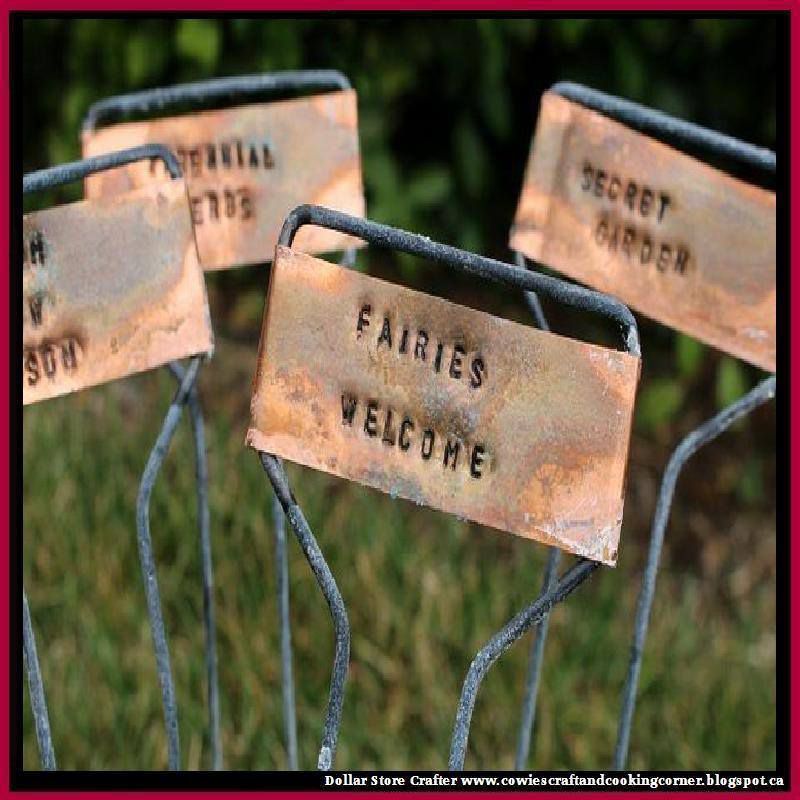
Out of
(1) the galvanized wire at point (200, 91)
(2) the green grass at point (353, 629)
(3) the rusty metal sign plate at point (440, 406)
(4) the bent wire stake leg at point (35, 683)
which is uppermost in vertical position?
(1) the galvanized wire at point (200, 91)

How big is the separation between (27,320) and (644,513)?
1097 millimetres

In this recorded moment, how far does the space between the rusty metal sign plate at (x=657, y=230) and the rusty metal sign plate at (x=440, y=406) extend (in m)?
0.21

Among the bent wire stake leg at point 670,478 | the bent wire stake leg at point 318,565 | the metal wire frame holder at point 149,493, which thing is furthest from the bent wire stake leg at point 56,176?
the bent wire stake leg at point 670,478

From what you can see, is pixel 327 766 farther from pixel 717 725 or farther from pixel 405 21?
pixel 405 21

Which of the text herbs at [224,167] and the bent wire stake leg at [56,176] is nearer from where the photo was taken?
the bent wire stake leg at [56,176]

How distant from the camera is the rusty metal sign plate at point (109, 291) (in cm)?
70

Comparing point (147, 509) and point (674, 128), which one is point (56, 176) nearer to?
Result: point (147, 509)

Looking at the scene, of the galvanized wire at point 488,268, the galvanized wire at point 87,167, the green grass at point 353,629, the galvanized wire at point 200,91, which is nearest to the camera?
the galvanized wire at point 488,268

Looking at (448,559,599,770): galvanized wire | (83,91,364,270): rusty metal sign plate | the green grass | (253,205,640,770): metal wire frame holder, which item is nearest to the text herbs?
(83,91,364,270): rusty metal sign plate

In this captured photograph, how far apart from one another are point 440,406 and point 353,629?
78 cm

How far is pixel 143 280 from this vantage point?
0.71m

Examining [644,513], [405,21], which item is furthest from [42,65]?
[644,513]

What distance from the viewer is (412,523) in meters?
1.50

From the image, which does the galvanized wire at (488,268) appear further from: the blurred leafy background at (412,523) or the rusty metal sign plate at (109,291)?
the blurred leafy background at (412,523)
